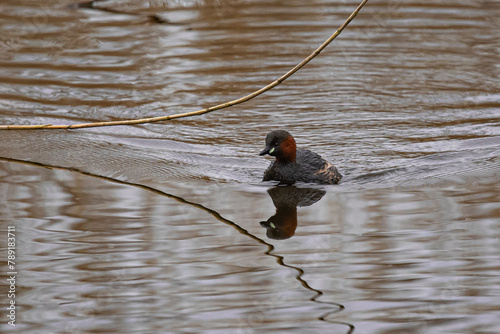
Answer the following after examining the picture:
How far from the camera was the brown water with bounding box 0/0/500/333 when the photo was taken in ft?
17.5

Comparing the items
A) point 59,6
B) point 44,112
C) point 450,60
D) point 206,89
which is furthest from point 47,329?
point 59,6

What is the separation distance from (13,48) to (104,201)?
6.60 metres

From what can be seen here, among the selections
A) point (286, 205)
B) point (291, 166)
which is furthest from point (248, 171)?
point (286, 205)

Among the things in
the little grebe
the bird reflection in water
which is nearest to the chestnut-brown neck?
the little grebe

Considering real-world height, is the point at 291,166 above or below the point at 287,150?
below

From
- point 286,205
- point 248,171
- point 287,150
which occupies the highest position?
point 287,150

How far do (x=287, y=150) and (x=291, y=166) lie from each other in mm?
172

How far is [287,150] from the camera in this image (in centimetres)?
804

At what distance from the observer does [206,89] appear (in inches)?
450

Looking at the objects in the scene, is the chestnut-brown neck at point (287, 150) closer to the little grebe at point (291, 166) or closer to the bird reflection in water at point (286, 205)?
the little grebe at point (291, 166)

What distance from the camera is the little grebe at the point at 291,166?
26.2 ft

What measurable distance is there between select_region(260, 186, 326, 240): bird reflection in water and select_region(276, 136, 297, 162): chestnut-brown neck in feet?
0.95

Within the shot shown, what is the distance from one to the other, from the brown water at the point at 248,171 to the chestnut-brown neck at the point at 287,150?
357 mm

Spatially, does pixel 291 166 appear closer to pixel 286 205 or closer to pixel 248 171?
pixel 248 171
